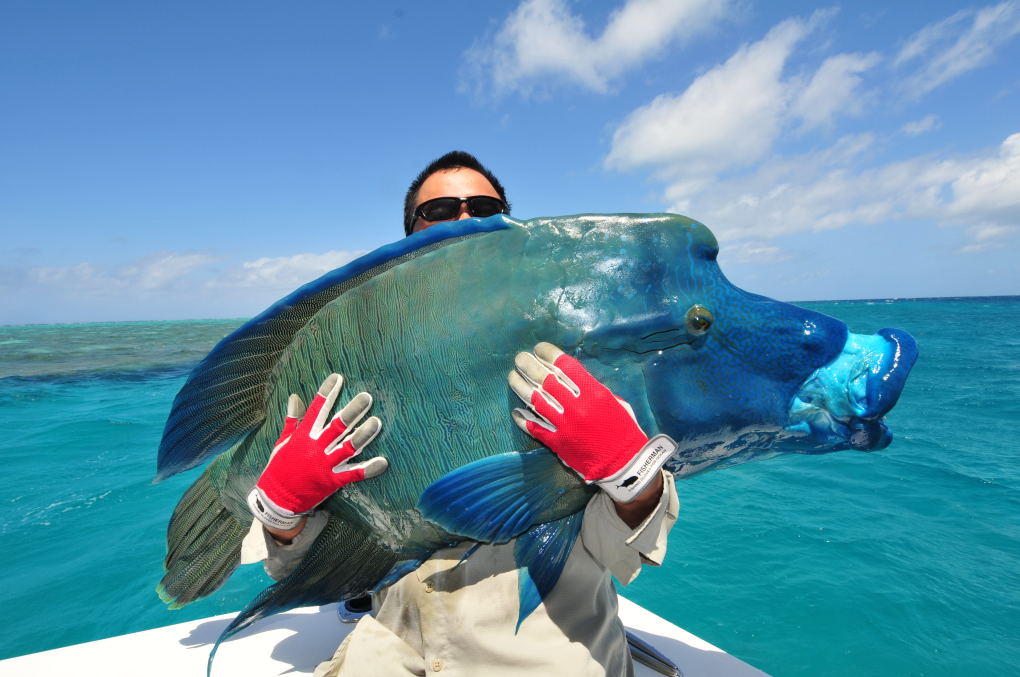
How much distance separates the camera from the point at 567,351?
1.22m

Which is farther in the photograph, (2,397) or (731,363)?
(2,397)

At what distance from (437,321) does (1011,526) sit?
734 cm

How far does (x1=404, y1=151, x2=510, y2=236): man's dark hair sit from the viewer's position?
2389 millimetres

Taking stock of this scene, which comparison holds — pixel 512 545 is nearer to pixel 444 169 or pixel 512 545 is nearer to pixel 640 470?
pixel 640 470

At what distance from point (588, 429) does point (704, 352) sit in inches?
14.0

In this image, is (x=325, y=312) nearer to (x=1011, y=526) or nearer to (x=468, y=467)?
(x=468, y=467)

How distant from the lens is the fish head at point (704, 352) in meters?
1.21

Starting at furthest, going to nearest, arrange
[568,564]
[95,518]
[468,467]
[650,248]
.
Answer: [95,518], [568,564], [650,248], [468,467]

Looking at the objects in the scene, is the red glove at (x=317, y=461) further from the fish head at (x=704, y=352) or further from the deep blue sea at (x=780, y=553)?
the deep blue sea at (x=780, y=553)

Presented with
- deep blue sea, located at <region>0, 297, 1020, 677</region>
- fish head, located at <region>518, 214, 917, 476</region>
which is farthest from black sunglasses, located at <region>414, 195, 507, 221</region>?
deep blue sea, located at <region>0, 297, 1020, 677</region>

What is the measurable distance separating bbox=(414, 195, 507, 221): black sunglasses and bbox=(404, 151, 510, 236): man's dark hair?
0.19 meters

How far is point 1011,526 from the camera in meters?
5.58

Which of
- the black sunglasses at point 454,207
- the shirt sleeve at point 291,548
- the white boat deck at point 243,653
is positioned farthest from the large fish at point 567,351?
the white boat deck at point 243,653

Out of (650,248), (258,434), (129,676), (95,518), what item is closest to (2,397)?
(95,518)
